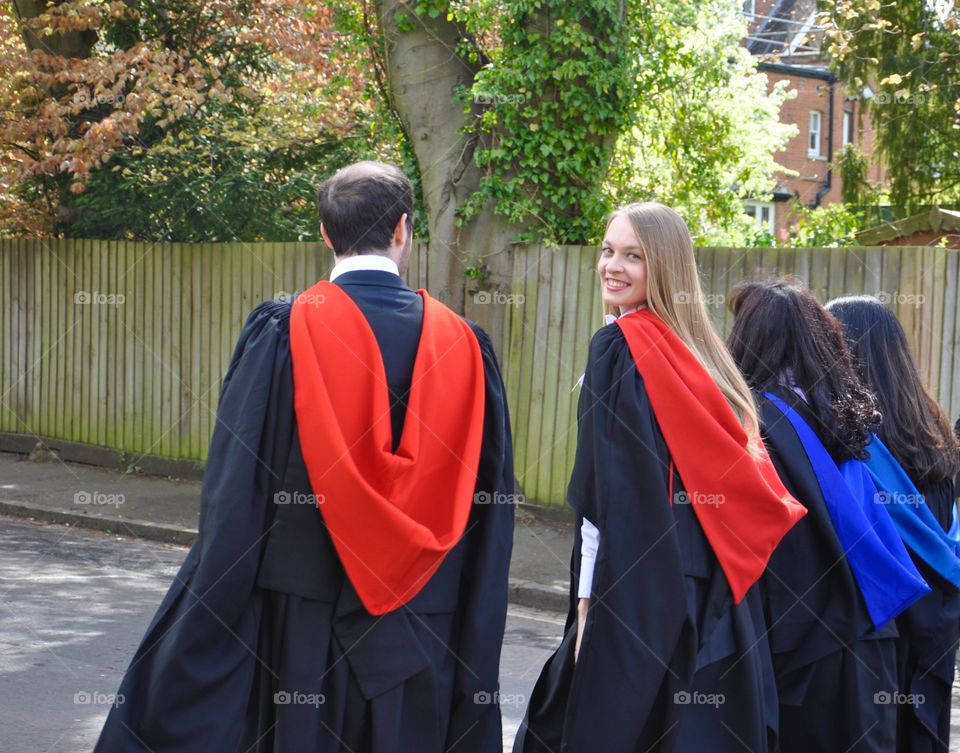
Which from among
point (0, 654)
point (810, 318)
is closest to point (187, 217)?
point (0, 654)

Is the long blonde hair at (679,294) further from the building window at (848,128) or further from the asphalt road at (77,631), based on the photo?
the building window at (848,128)

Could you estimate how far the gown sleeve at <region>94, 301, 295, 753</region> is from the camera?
3084 mm

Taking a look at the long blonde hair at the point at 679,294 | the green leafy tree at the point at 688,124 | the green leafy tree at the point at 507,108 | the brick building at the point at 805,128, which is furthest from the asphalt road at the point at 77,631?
the brick building at the point at 805,128

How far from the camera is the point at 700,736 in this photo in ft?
11.1

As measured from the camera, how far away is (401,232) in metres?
3.37

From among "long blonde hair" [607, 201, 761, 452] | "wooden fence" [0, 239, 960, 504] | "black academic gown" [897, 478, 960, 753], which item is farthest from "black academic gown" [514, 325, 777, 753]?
"wooden fence" [0, 239, 960, 504]

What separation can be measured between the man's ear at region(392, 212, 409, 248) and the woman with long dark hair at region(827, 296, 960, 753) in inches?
60.0

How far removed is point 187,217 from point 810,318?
9.67 meters

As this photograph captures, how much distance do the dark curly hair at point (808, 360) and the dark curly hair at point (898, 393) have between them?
10 cm

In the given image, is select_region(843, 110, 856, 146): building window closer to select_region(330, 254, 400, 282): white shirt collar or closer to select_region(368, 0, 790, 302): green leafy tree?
select_region(368, 0, 790, 302): green leafy tree

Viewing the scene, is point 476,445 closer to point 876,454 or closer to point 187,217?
point 876,454

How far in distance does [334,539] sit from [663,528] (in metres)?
0.86

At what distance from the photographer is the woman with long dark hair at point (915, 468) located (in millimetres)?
3957

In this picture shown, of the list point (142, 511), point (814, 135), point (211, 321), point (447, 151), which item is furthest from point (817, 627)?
point (814, 135)
